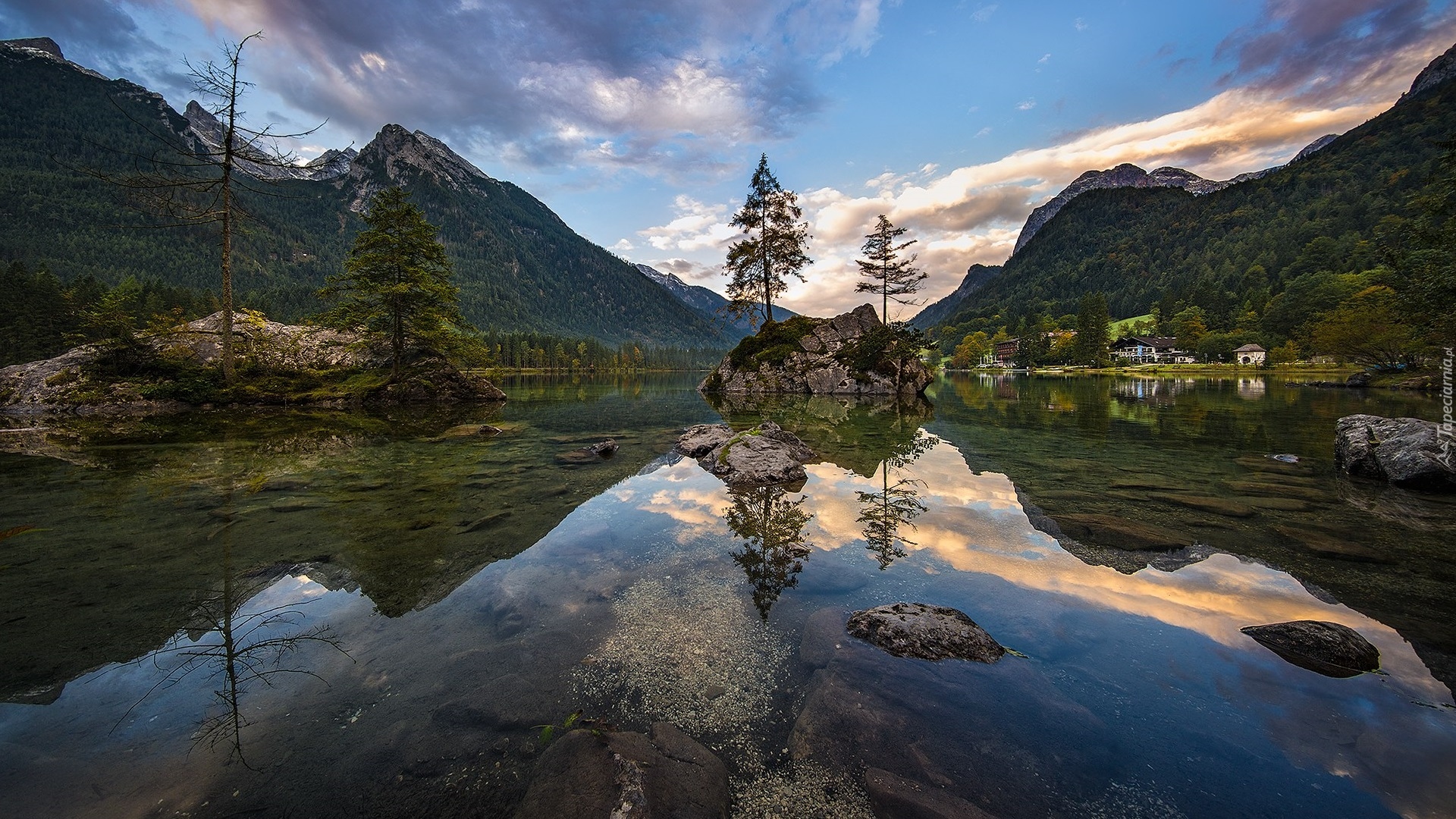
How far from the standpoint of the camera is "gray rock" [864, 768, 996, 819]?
292cm

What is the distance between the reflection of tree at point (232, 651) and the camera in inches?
148

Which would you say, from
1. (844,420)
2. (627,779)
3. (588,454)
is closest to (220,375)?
(588,454)

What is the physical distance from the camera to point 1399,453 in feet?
35.0

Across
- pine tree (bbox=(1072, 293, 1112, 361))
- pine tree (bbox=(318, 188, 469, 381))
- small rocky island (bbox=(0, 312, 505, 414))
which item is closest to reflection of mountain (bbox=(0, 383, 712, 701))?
small rocky island (bbox=(0, 312, 505, 414))

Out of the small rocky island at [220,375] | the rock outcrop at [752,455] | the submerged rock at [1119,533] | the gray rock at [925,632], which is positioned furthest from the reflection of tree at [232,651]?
the small rocky island at [220,375]

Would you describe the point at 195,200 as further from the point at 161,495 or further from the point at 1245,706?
the point at 1245,706

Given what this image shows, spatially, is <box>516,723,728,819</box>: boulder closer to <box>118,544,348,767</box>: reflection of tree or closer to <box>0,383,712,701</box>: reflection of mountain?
<box>118,544,348,767</box>: reflection of tree

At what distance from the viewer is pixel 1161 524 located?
8.20 m

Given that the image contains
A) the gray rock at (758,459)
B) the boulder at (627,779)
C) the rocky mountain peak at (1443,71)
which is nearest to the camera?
the boulder at (627,779)

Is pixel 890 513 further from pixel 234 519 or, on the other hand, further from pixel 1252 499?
pixel 234 519

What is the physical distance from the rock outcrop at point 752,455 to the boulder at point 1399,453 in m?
12.5

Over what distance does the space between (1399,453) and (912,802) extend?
15.6 m

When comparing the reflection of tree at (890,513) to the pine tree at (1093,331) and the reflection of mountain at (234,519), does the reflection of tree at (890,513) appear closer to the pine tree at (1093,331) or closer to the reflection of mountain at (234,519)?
the reflection of mountain at (234,519)

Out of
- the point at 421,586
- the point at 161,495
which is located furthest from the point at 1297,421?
the point at 161,495
